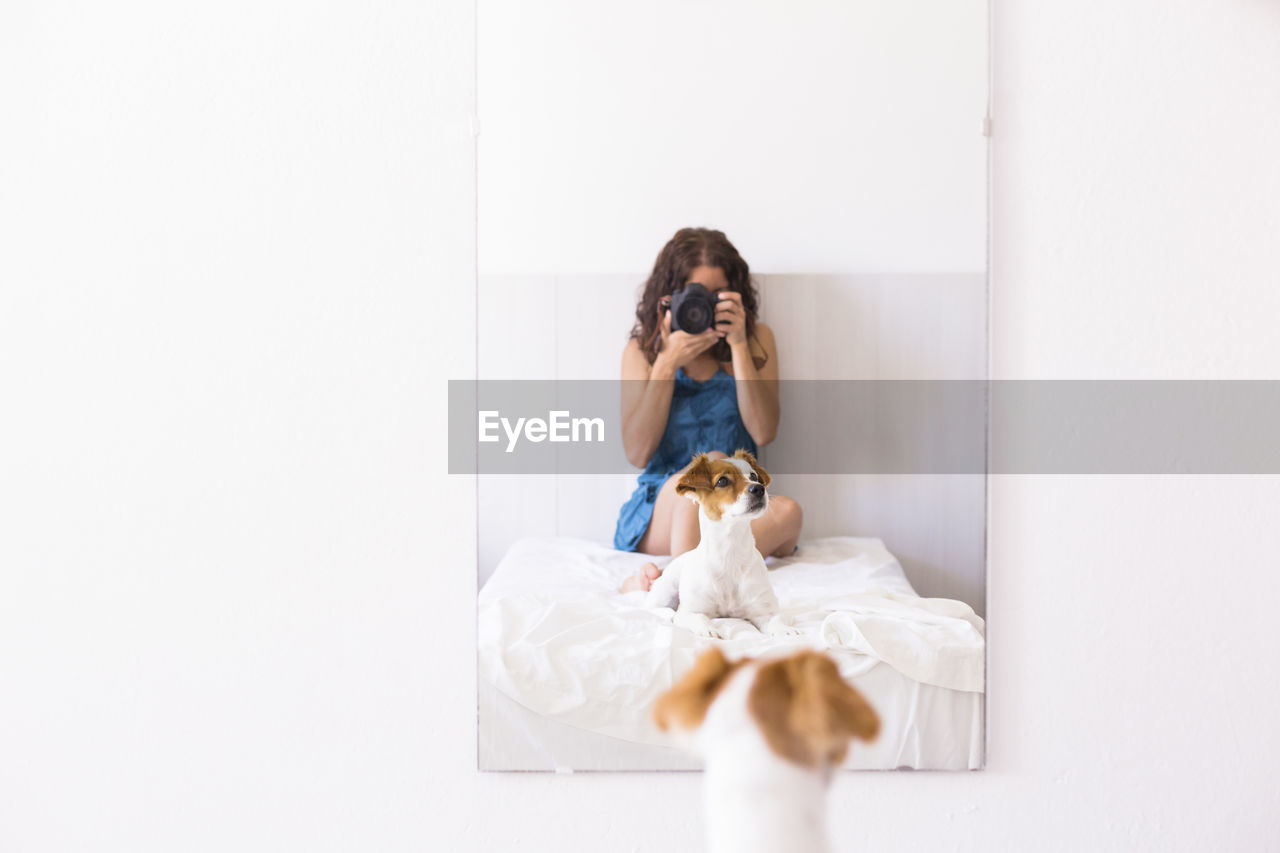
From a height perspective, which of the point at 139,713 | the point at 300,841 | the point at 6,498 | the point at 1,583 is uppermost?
the point at 6,498

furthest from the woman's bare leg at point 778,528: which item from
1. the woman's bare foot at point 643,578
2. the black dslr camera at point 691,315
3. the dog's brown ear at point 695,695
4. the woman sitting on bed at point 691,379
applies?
the dog's brown ear at point 695,695

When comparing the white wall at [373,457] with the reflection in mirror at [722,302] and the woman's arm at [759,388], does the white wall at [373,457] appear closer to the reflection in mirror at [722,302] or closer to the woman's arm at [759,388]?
the reflection in mirror at [722,302]

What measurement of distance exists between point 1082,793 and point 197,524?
1.23m

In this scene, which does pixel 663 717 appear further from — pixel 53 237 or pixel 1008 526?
pixel 53 237

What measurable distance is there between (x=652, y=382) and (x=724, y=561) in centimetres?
24

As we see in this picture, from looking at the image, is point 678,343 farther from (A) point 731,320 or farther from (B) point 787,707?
(B) point 787,707

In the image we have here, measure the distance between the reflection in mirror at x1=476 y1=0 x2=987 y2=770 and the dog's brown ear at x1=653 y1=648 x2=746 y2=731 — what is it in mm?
510

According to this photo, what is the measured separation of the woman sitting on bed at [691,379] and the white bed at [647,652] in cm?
6

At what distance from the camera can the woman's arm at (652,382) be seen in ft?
3.67

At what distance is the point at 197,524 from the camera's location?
3.91 feet

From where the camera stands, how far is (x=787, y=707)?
1.86 feet

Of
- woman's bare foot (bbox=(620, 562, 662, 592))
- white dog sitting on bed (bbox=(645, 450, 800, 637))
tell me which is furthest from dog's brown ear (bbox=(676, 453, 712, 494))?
woman's bare foot (bbox=(620, 562, 662, 592))

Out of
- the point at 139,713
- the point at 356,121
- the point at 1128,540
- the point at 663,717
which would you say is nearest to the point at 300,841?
the point at 139,713

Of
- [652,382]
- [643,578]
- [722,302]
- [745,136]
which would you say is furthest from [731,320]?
[643,578]
